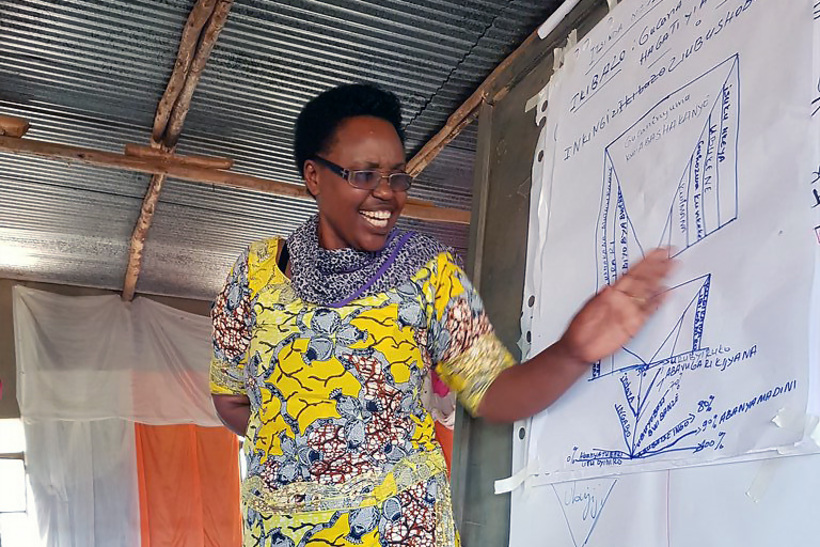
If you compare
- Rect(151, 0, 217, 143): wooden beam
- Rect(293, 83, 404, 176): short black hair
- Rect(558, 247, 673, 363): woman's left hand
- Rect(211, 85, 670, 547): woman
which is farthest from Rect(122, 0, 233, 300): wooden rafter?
Rect(558, 247, 673, 363): woman's left hand

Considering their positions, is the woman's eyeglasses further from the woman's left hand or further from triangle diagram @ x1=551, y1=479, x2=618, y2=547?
triangle diagram @ x1=551, y1=479, x2=618, y2=547

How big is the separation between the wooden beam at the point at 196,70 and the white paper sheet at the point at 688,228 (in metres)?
2.08

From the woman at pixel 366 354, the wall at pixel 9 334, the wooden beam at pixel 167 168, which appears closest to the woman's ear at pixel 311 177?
the woman at pixel 366 354

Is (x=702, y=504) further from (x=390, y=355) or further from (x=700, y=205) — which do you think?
(x=390, y=355)

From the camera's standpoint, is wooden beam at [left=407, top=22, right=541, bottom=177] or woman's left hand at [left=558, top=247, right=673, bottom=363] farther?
wooden beam at [left=407, top=22, right=541, bottom=177]

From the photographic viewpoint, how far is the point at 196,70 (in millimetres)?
3676

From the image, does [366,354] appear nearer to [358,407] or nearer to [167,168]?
[358,407]

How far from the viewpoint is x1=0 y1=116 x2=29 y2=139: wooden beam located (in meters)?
4.02

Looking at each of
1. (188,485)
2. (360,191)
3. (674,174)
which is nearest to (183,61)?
(360,191)

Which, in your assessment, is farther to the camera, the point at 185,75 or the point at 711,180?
the point at 185,75

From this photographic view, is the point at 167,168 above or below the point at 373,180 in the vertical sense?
above

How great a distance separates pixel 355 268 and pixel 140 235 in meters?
4.81

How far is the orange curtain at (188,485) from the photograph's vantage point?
706 cm

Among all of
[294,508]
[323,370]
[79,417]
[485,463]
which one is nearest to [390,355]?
[323,370]
